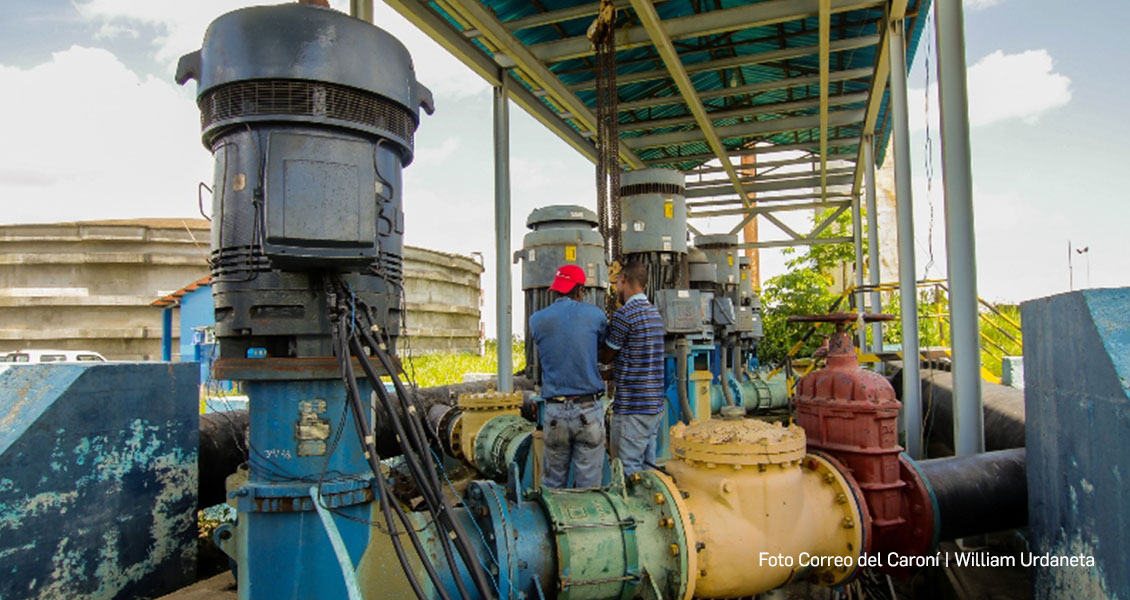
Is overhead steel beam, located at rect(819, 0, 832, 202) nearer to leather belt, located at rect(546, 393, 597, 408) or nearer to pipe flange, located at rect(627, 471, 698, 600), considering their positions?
leather belt, located at rect(546, 393, 597, 408)

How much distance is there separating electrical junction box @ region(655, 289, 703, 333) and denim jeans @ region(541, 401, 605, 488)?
2230mm

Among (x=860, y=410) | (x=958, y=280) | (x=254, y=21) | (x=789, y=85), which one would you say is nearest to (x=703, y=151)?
(x=789, y=85)

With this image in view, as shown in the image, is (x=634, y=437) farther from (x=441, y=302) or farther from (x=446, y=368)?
(x=441, y=302)

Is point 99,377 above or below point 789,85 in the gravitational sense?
below

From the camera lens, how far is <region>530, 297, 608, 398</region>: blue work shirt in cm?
363

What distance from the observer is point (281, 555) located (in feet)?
6.88

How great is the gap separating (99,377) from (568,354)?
7.00 feet

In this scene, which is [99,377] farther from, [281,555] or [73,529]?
[281,555]

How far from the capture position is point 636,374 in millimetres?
3787

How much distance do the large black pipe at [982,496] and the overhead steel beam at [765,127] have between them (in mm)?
7616

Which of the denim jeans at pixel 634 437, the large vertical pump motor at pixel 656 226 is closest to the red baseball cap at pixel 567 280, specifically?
the denim jeans at pixel 634 437

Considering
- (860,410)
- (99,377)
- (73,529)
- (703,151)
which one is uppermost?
(703,151)

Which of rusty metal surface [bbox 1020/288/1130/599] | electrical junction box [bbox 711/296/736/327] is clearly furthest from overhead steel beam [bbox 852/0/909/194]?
rusty metal surface [bbox 1020/288/1130/599]

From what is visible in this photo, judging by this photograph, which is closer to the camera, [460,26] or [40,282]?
[460,26]
